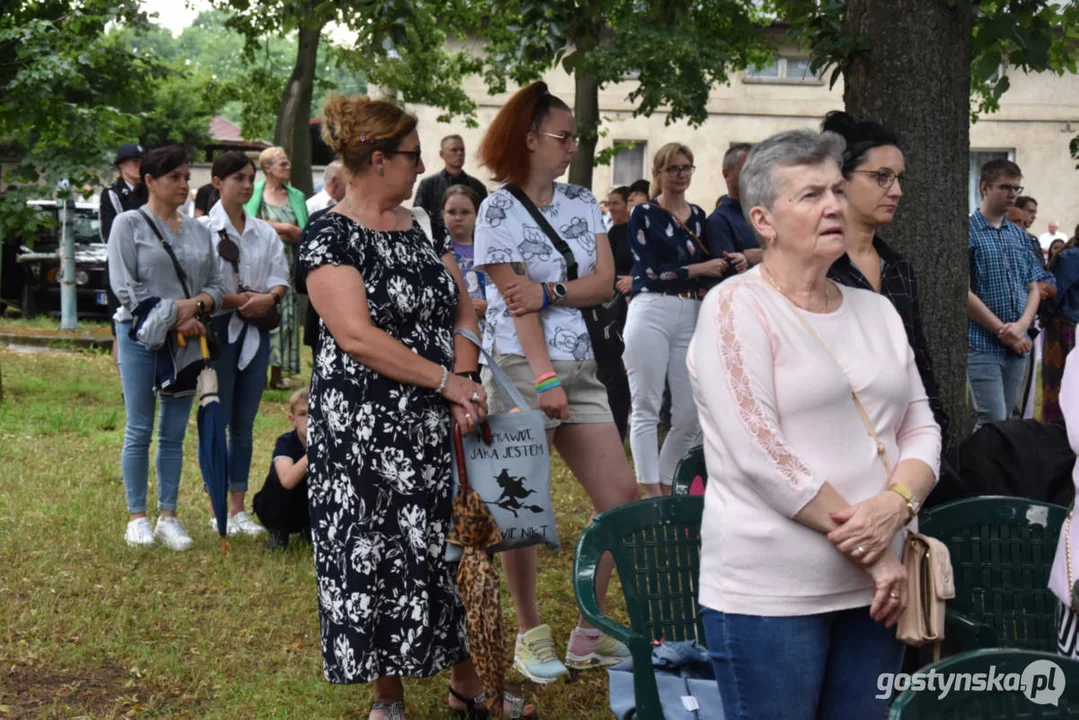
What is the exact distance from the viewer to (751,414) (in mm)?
2887

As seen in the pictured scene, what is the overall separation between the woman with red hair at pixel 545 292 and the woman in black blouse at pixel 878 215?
1214 millimetres

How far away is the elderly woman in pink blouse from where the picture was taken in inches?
113

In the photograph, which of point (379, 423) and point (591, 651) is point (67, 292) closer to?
point (591, 651)

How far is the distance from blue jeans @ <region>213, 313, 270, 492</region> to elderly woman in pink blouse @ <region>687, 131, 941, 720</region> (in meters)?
4.77

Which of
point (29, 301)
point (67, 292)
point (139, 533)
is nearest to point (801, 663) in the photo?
point (139, 533)

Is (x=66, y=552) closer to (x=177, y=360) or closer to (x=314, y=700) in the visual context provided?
(x=177, y=360)

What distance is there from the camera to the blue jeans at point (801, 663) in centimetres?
286

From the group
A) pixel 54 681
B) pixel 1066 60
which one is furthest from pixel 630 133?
pixel 54 681

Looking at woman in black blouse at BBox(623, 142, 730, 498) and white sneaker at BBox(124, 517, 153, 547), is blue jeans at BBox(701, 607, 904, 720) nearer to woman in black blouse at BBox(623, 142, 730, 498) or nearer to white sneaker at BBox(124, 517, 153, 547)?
woman in black blouse at BBox(623, 142, 730, 498)

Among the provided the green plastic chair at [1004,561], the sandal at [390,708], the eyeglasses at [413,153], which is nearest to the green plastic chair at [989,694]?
the green plastic chair at [1004,561]

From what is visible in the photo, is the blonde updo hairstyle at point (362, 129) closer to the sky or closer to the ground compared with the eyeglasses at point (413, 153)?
closer to the sky

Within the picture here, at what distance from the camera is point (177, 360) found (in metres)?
6.94

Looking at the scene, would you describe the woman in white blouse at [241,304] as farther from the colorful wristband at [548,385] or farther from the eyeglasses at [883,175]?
the eyeglasses at [883,175]

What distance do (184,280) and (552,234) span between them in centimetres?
294
